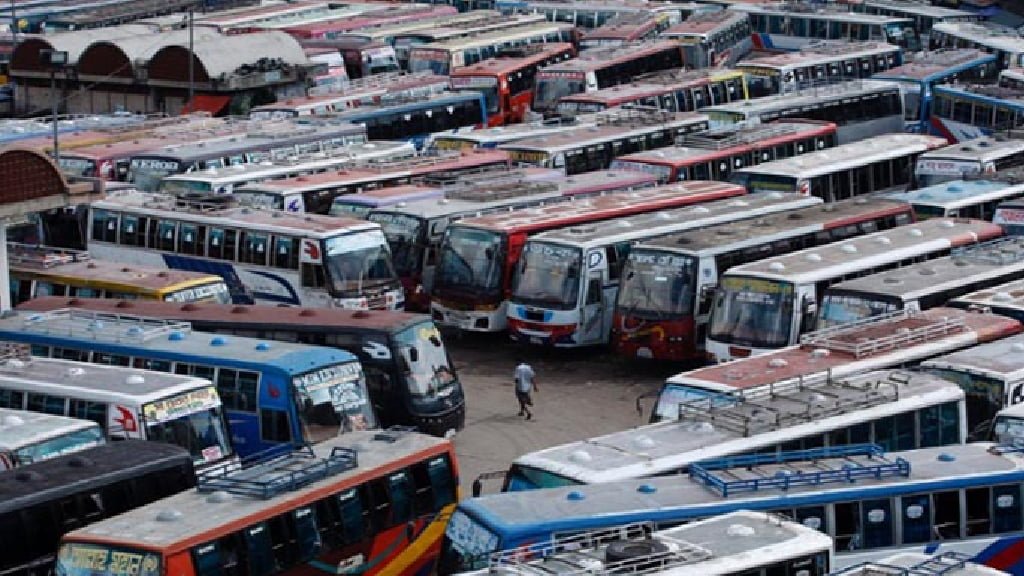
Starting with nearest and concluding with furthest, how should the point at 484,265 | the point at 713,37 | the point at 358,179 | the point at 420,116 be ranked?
the point at 484,265, the point at 358,179, the point at 420,116, the point at 713,37

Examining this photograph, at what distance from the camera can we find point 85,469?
22109 millimetres

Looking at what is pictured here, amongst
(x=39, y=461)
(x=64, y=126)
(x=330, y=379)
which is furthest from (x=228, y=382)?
(x=64, y=126)

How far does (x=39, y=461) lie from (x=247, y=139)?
A: 81.6ft

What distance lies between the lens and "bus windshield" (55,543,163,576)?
19375 mm

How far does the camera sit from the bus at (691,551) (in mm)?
17812

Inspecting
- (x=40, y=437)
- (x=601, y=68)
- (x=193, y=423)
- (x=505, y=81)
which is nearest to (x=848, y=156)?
(x=601, y=68)

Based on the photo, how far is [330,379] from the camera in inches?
1045

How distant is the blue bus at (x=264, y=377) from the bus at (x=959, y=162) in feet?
65.2

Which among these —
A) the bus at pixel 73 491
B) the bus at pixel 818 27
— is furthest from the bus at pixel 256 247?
the bus at pixel 818 27

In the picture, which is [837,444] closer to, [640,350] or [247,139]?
[640,350]

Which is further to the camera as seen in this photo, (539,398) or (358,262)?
(358,262)

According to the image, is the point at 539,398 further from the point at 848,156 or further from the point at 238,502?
the point at 848,156

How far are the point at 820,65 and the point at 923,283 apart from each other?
90.5 ft

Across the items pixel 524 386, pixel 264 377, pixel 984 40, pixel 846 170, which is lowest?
pixel 524 386
